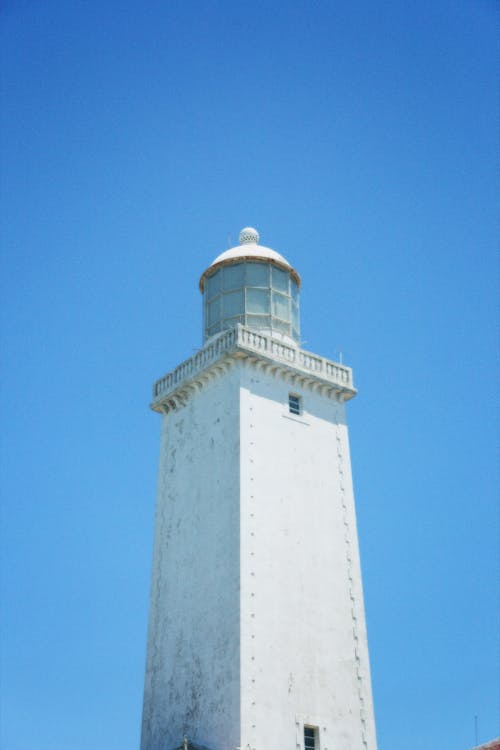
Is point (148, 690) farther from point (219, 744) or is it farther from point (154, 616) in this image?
point (219, 744)

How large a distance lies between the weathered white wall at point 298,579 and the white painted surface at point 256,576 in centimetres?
4

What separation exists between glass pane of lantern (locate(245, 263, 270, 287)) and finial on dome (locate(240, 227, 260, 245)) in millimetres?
1804

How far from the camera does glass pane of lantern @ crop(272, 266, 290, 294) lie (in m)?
32.6

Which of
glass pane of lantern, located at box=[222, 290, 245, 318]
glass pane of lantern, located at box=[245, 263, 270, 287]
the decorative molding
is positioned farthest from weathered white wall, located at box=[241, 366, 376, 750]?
glass pane of lantern, located at box=[245, 263, 270, 287]

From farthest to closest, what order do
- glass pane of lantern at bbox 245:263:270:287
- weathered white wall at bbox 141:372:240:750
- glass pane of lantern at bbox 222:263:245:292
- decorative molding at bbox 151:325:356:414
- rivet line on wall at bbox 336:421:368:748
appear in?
1. glass pane of lantern at bbox 222:263:245:292
2. glass pane of lantern at bbox 245:263:270:287
3. decorative molding at bbox 151:325:356:414
4. rivet line on wall at bbox 336:421:368:748
5. weathered white wall at bbox 141:372:240:750

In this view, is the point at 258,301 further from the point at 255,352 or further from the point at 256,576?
the point at 256,576

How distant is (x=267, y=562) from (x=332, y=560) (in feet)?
9.32

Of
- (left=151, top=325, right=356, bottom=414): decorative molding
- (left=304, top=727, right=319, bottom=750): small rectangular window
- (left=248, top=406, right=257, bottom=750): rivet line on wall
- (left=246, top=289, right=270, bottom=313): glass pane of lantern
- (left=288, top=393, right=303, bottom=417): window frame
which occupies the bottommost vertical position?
(left=304, top=727, right=319, bottom=750): small rectangular window

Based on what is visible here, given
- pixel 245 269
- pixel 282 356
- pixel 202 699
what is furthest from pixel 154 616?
pixel 245 269

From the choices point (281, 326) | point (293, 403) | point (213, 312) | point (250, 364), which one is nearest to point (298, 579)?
point (293, 403)

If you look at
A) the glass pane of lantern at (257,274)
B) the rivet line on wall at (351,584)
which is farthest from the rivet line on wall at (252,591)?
the glass pane of lantern at (257,274)

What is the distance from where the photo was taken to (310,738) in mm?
24531

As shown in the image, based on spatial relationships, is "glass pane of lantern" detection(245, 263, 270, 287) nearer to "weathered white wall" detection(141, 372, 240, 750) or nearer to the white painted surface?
the white painted surface

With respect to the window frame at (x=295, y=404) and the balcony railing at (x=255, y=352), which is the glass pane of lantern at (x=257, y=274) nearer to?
the balcony railing at (x=255, y=352)
